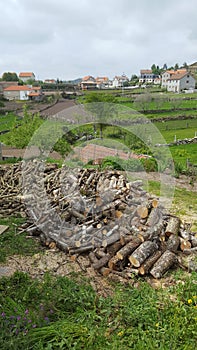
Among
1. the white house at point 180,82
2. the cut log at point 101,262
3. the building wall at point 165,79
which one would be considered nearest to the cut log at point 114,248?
the cut log at point 101,262

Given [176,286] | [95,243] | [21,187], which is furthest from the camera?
[21,187]

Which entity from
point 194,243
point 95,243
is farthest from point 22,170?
point 194,243

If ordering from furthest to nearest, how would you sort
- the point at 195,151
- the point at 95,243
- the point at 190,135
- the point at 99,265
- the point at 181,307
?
the point at 190,135 → the point at 195,151 → the point at 95,243 → the point at 99,265 → the point at 181,307

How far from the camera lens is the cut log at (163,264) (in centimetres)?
509

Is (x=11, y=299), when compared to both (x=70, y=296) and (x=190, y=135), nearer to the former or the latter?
(x=70, y=296)

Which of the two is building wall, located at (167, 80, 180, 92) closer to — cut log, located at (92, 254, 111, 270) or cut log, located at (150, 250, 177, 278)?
cut log, located at (150, 250, 177, 278)

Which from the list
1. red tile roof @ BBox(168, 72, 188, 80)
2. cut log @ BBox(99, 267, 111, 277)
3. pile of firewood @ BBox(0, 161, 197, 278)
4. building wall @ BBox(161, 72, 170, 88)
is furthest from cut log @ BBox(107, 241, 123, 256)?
building wall @ BBox(161, 72, 170, 88)

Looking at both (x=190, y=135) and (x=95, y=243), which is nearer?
(x=95, y=243)

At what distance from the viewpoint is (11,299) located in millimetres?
4055

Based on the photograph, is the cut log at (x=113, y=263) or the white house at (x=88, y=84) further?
the white house at (x=88, y=84)

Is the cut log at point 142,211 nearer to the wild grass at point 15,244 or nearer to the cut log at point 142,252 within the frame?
the cut log at point 142,252

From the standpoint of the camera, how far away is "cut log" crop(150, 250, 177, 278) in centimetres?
509

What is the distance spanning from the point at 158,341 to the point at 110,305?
89cm

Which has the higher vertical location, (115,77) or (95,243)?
(115,77)
